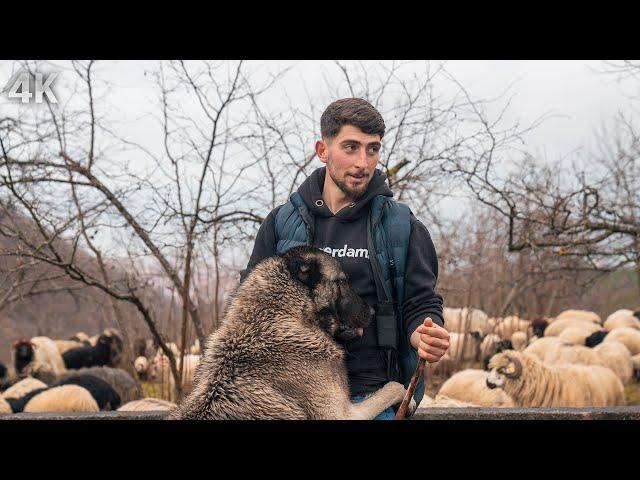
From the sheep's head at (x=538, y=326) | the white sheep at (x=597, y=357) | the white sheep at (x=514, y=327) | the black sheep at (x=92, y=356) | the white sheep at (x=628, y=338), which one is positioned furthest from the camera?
the sheep's head at (x=538, y=326)

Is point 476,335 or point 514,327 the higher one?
point 514,327

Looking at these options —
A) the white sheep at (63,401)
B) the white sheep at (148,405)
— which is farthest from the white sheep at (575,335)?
the white sheep at (63,401)

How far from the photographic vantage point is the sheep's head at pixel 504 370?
9.48 metres

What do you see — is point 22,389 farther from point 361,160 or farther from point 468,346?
point 361,160

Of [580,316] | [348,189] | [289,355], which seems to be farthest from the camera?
[580,316]

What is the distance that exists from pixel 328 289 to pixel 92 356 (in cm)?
1423

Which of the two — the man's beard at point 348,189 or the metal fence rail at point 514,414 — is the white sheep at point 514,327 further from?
the man's beard at point 348,189

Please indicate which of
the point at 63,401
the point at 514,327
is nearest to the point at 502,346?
the point at 514,327

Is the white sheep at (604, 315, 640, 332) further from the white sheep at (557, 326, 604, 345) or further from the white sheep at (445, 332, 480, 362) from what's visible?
the white sheep at (445, 332, 480, 362)

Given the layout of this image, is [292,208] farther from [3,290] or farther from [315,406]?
[3,290]

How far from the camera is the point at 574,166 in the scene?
9.18 meters

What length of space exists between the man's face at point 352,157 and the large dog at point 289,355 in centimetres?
32

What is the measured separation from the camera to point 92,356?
52.2 feet
